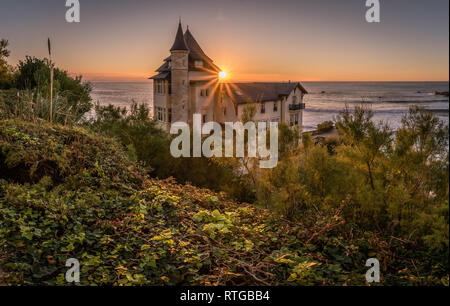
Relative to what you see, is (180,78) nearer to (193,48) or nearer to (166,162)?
(193,48)

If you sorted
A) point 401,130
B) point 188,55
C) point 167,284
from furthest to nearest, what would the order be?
1. point 188,55
2. point 401,130
3. point 167,284

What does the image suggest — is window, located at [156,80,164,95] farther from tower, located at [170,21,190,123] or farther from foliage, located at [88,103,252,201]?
foliage, located at [88,103,252,201]

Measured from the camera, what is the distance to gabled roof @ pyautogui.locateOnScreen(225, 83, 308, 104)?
84.3 ft

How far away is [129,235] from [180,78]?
21113mm

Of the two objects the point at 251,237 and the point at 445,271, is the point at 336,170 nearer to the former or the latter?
the point at 251,237

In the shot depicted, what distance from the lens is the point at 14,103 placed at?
8172 mm

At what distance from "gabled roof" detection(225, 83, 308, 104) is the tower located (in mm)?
3547

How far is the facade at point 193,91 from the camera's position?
24359 mm

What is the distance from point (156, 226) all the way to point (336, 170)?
9.71ft

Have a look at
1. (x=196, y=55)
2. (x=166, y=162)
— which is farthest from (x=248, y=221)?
(x=196, y=55)

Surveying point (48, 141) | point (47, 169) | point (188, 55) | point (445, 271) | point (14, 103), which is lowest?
point (445, 271)

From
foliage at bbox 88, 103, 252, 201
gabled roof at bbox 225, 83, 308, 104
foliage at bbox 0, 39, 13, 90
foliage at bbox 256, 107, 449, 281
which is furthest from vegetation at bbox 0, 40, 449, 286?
gabled roof at bbox 225, 83, 308, 104
